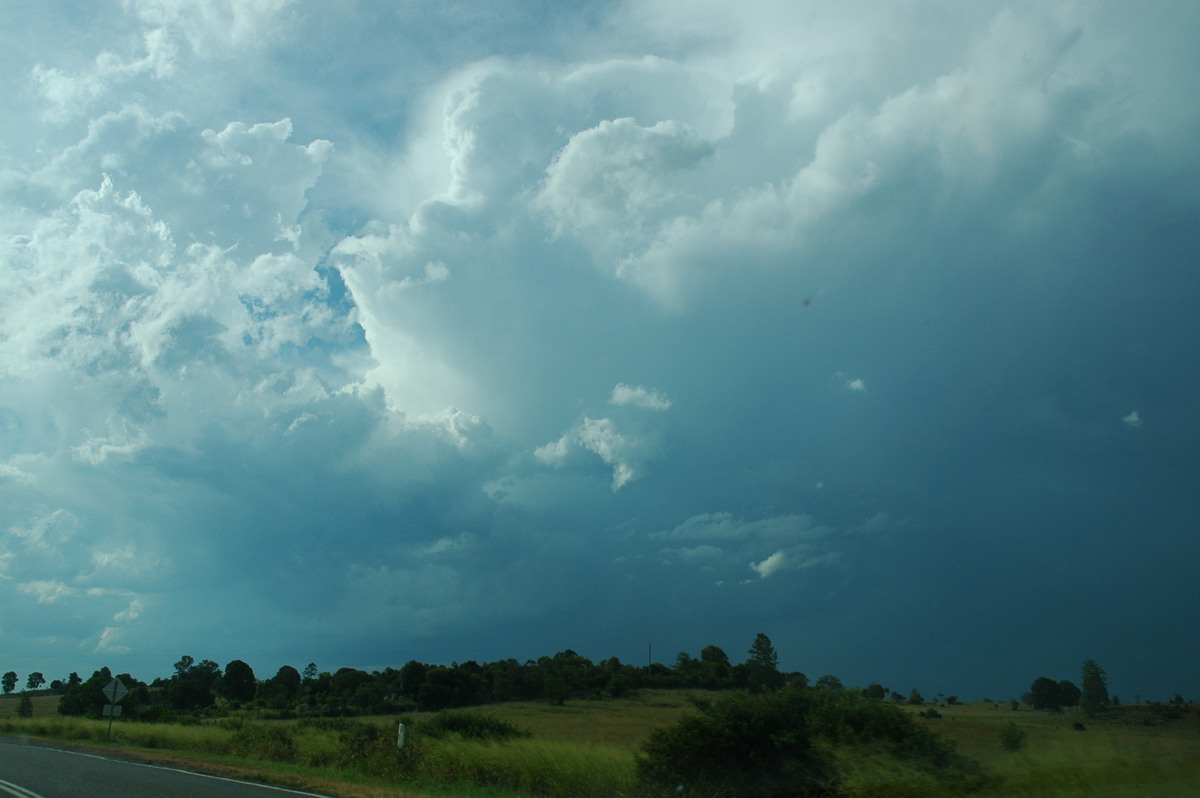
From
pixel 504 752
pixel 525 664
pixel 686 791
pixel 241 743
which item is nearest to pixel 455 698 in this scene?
pixel 525 664

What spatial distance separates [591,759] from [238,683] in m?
106

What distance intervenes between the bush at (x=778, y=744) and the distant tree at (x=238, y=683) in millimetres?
105784

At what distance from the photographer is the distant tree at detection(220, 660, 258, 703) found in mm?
104312

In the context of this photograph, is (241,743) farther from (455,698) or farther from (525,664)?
(525,664)

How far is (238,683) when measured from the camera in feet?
345

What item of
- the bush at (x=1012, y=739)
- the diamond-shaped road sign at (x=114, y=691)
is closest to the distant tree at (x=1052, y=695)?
the bush at (x=1012, y=739)

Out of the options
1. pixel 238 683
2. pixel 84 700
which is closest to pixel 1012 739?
pixel 84 700

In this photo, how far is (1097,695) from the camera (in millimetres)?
17297

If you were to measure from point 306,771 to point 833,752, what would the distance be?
16294 mm

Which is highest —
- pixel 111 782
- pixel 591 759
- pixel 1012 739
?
pixel 1012 739

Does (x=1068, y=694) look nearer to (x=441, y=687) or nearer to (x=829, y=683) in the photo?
(x=829, y=683)

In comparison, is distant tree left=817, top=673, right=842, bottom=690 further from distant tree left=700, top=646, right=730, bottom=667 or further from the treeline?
distant tree left=700, top=646, right=730, bottom=667

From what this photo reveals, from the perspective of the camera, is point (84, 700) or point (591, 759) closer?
point (591, 759)

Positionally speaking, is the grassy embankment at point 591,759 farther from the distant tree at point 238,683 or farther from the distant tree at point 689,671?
the distant tree at point 238,683
